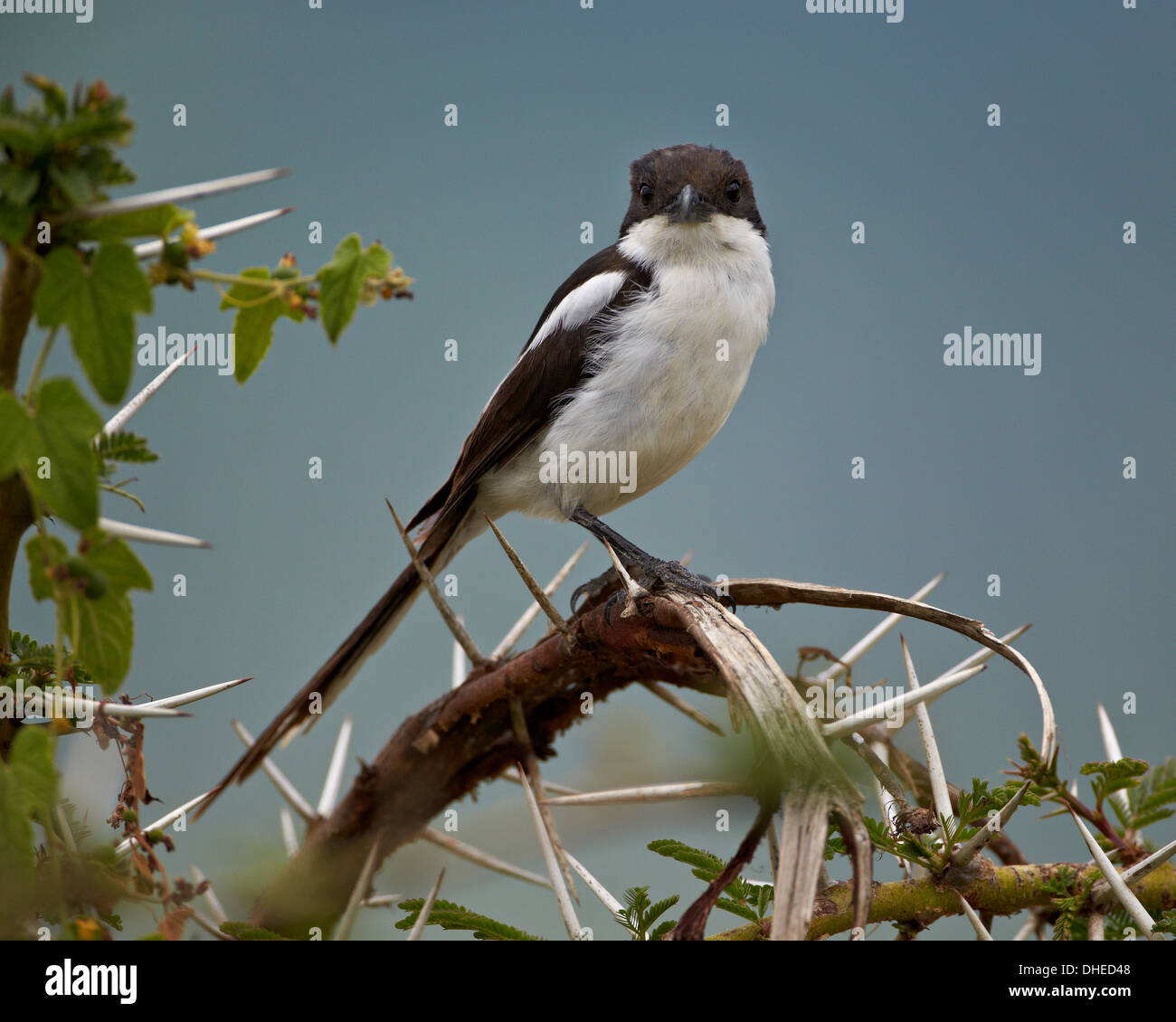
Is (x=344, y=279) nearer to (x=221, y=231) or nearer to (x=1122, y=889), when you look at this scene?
(x=221, y=231)

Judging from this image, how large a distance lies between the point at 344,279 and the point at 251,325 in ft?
0.45

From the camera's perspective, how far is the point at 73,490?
0.80 metres

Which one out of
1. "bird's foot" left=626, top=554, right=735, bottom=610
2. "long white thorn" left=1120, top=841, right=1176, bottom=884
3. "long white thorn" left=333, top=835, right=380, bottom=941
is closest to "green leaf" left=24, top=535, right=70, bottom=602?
"long white thorn" left=333, top=835, right=380, bottom=941

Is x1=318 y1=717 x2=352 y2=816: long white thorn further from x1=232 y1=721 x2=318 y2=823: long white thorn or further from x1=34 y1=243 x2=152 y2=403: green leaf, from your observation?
x1=34 y1=243 x2=152 y2=403: green leaf

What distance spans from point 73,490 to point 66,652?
34 cm

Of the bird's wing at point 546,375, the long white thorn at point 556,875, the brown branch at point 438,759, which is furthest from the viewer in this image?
the bird's wing at point 546,375

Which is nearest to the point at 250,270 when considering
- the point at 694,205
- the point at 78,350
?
the point at 78,350

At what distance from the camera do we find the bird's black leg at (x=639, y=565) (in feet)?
7.20

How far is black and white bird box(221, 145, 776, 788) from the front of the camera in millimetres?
2650

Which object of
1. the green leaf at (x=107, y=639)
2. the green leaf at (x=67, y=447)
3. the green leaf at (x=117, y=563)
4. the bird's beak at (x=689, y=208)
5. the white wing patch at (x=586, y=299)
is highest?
the bird's beak at (x=689, y=208)

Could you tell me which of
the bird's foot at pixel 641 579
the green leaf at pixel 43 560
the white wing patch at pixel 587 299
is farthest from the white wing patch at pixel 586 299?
the green leaf at pixel 43 560

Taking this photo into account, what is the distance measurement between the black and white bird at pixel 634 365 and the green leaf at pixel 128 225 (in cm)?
160

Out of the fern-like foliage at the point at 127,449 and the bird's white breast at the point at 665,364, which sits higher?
the bird's white breast at the point at 665,364

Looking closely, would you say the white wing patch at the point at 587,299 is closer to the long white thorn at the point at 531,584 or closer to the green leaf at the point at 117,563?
the long white thorn at the point at 531,584
